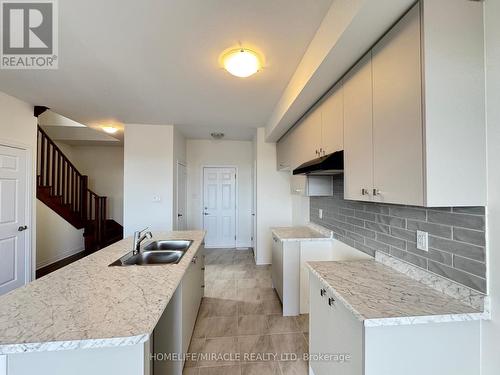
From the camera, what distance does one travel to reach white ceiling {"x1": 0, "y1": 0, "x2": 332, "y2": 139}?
1522mm

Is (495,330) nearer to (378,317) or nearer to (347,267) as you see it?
(378,317)

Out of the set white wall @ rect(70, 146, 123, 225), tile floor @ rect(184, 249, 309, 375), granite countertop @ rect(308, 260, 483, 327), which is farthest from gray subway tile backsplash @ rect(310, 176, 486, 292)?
white wall @ rect(70, 146, 123, 225)

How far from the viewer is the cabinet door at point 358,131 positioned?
1410mm

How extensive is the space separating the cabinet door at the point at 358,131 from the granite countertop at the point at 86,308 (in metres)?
1.31

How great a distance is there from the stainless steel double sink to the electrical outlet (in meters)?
1.62

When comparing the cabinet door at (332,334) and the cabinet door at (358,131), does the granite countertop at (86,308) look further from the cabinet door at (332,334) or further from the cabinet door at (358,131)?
the cabinet door at (358,131)

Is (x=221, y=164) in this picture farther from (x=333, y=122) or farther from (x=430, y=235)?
(x=430, y=235)

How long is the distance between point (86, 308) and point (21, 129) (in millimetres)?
3347

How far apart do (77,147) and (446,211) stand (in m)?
7.66

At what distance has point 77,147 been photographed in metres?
6.20

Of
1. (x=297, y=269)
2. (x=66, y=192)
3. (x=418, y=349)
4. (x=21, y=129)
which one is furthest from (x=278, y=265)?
(x=66, y=192)

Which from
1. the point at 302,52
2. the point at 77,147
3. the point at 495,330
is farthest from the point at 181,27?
the point at 77,147

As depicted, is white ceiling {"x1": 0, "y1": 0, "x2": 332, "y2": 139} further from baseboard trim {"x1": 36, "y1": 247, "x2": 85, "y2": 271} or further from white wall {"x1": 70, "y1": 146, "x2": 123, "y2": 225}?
white wall {"x1": 70, "y1": 146, "x2": 123, "y2": 225}

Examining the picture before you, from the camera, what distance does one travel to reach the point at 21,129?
3.07 meters
